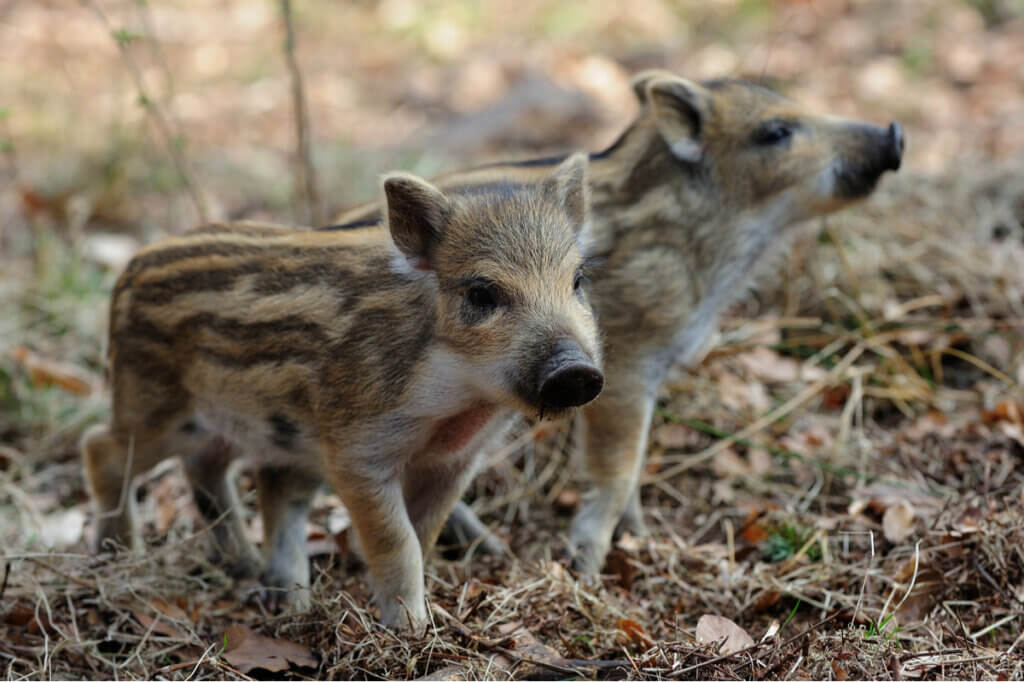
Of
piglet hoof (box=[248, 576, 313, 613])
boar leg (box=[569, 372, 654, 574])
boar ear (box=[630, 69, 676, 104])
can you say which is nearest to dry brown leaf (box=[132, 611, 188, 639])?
piglet hoof (box=[248, 576, 313, 613])

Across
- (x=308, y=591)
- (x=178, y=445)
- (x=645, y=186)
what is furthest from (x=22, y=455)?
(x=645, y=186)

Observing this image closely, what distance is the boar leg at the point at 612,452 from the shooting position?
4656 millimetres

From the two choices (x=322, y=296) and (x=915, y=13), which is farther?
(x=915, y=13)

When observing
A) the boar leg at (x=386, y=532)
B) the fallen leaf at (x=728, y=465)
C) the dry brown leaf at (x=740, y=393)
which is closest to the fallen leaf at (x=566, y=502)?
the fallen leaf at (x=728, y=465)

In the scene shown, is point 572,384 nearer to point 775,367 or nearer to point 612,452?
point 612,452

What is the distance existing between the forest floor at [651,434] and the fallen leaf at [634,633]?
0.6 inches

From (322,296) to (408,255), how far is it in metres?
0.39

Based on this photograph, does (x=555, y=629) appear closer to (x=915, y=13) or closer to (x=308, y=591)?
(x=308, y=591)

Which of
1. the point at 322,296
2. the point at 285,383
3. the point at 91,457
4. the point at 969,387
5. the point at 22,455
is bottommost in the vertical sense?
the point at 969,387

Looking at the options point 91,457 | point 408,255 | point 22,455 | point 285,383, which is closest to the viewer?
point 408,255

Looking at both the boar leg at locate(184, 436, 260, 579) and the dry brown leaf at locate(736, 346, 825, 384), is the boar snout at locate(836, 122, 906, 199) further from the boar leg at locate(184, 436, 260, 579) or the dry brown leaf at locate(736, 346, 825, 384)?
the boar leg at locate(184, 436, 260, 579)

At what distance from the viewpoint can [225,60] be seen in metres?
11.4

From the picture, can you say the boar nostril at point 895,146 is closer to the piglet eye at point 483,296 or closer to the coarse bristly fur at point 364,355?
the coarse bristly fur at point 364,355

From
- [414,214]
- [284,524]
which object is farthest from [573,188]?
[284,524]
